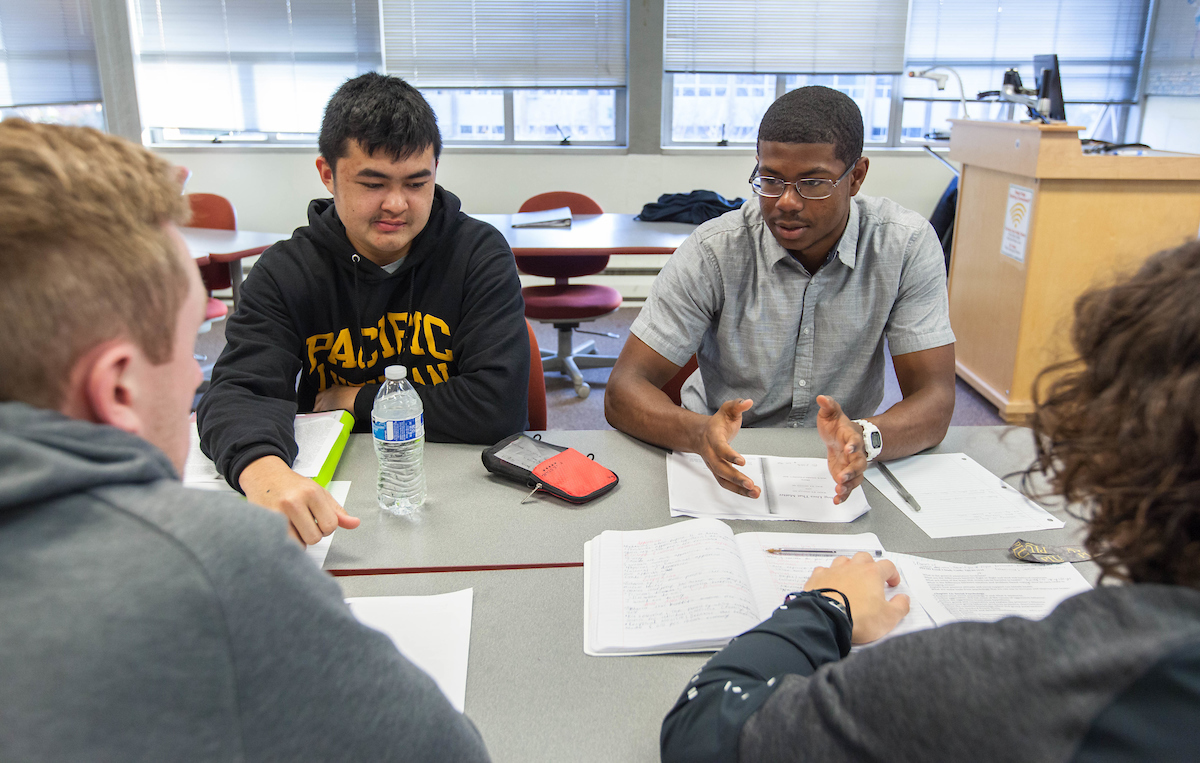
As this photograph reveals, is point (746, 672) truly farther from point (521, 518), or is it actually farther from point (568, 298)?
point (568, 298)

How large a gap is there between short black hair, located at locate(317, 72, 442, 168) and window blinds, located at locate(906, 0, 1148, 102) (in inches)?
178

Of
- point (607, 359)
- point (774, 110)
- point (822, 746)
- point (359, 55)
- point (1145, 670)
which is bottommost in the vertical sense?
point (607, 359)

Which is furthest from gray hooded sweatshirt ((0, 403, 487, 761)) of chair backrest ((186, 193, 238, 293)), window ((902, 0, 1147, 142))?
window ((902, 0, 1147, 142))

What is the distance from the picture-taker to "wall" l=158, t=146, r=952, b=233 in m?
5.16

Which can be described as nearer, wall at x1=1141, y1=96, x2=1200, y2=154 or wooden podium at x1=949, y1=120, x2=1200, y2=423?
wooden podium at x1=949, y1=120, x2=1200, y2=423

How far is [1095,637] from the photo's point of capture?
521mm

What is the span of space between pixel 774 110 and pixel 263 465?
1237mm

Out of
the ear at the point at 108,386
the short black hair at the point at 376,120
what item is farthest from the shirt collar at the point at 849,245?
the ear at the point at 108,386

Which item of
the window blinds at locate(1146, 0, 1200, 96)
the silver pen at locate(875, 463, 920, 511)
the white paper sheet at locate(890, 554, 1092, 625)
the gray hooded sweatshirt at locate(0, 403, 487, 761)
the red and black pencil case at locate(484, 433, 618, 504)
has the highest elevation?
the window blinds at locate(1146, 0, 1200, 96)

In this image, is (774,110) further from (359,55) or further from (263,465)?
(359,55)

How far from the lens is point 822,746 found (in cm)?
63

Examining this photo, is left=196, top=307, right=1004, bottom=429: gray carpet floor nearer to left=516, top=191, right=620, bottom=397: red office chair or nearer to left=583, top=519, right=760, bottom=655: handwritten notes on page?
left=516, top=191, right=620, bottom=397: red office chair

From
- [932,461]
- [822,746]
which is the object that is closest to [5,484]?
[822,746]

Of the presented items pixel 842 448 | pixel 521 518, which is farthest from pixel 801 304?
pixel 521 518
